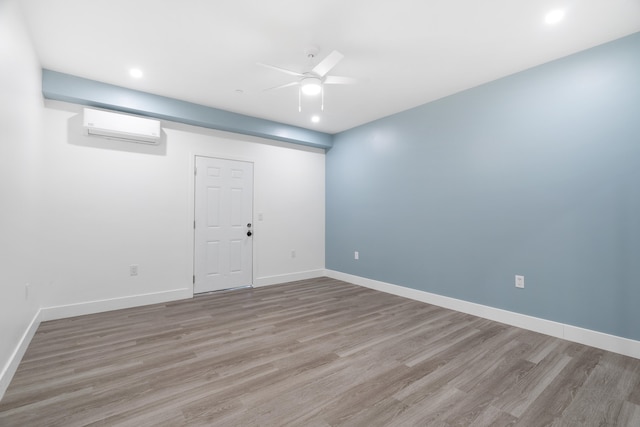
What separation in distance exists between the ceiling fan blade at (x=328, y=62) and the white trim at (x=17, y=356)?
3.29m

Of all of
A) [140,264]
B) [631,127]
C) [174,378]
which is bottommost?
[174,378]

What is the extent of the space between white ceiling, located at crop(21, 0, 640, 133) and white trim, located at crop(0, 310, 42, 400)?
2.66m

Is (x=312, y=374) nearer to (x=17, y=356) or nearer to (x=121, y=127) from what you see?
(x=17, y=356)

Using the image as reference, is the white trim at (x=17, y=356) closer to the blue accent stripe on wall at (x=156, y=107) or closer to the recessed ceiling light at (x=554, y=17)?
the blue accent stripe on wall at (x=156, y=107)

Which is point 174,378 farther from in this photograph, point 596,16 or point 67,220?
point 596,16

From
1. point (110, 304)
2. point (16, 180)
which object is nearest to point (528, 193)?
point (16, 180)

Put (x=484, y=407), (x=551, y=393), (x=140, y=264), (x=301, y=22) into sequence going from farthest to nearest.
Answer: (x=140, y=264) < (x=301, y=22) < (x=551, y=393) < (x=484, y=407)

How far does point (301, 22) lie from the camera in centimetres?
235

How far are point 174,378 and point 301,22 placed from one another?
296cm

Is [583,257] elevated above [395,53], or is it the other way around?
[395,53]

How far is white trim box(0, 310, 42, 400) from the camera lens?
76.2 inches

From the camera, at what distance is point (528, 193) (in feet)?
10.0

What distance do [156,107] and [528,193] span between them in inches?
181

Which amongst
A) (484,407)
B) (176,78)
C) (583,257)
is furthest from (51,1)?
(583,257)
